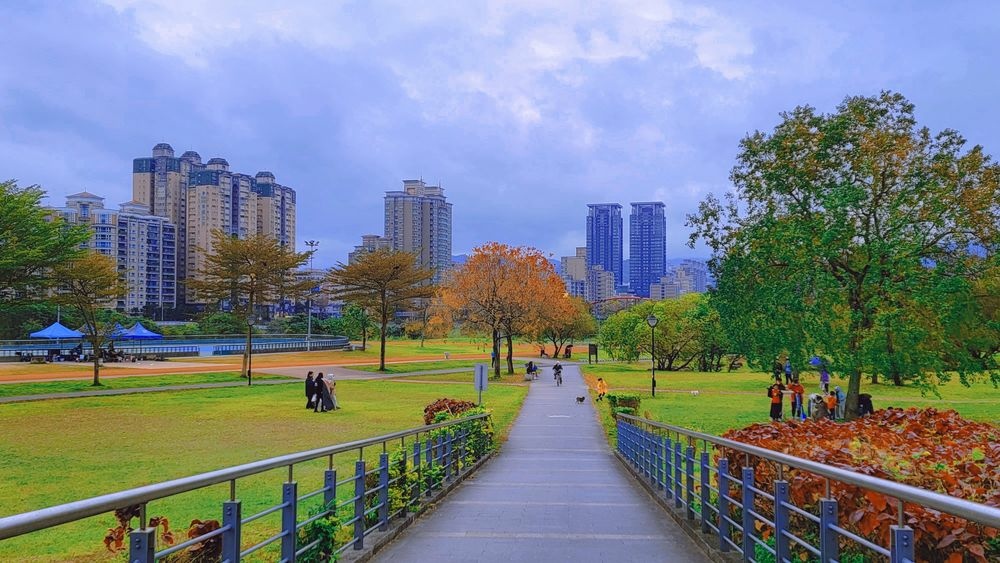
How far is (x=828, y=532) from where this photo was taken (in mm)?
3928

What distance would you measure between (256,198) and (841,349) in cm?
12585

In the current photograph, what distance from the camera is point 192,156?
137m

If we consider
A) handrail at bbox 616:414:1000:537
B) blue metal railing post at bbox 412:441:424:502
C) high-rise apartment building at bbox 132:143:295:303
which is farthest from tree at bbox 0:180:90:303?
high-rise apartment building at bbox 132:143:295:303

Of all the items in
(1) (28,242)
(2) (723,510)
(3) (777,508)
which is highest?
(1) (28,242)

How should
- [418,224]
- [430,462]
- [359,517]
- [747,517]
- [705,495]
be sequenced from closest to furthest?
[747,517]
[359,517]
[705,495]
[430,462]
[418,224]

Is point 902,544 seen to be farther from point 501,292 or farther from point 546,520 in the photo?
point 501,292

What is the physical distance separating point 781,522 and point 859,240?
20496 millimetres

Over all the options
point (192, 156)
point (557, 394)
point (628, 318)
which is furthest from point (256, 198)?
point (557, 394)

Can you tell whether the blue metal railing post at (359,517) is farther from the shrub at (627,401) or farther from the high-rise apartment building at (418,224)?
the high-rise apartment building at (418,224)

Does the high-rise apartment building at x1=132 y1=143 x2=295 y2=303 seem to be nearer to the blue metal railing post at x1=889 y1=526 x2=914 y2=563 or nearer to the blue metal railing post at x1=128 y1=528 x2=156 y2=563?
the blue metal railing post at x1=128 y1=528 x2=156 y2=563

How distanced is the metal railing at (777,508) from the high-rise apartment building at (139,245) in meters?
111

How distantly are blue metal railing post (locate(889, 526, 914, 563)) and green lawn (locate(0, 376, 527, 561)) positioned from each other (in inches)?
248

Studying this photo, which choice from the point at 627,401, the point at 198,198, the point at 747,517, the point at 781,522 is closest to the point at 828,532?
the point at 781,522

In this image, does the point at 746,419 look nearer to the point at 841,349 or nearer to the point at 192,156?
the point at 841,349
